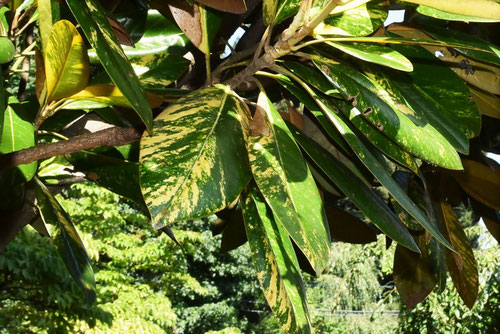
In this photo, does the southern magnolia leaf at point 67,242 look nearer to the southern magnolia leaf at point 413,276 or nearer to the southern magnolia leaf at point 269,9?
the southern magnolia leaf at point 269,9

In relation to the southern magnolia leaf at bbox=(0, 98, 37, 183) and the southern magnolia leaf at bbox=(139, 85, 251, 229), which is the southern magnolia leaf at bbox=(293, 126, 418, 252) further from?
the southern magnolia leaf at bbox=(0, 98, 37, 183)

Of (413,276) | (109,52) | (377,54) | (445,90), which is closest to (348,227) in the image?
(413,276)

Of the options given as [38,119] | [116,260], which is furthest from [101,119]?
[116,260]

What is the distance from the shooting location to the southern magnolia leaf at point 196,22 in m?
0.52

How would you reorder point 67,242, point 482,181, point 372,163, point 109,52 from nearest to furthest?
point 109,52 → point 372,163 → point 67,242 → point 482,181

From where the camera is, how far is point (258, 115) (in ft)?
1.62

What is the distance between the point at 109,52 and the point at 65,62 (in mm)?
83

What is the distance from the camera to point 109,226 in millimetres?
7727

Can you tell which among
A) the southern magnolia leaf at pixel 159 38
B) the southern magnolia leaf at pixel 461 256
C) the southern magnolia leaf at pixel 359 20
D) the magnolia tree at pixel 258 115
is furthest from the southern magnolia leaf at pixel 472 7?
the southern magnolia leaf at pixel 461 256

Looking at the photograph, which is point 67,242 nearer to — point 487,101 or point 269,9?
point 269,9

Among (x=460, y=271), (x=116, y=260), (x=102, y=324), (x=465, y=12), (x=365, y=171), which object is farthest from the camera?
(x=116, y=260)

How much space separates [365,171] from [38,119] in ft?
1.06

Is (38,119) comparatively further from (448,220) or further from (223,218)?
(448,220)

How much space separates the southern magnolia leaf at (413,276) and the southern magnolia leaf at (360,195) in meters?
0.28
